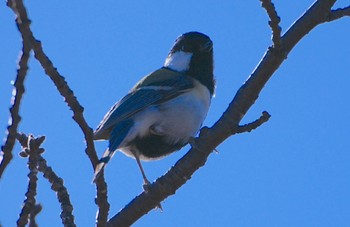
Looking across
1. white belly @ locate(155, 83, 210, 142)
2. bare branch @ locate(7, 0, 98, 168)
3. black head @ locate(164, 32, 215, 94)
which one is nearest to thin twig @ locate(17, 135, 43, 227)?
bare branch @ locate(7, 0, 98, 168)

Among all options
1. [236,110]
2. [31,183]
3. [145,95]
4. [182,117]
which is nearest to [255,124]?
[236,110]

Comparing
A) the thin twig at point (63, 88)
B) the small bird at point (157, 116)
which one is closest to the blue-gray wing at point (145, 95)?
the small bird at point (157, 116)

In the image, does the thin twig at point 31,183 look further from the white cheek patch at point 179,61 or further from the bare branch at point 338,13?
the white cheek patch at point 179,61

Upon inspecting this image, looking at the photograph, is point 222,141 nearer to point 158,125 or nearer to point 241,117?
point 241,117

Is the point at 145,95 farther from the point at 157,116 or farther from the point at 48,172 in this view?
the point at 48,172

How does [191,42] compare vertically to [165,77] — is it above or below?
above

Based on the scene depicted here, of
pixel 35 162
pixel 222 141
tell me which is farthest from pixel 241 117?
pixel 35 162

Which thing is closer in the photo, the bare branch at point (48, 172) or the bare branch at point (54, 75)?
the bare branch at point (54, 75)
